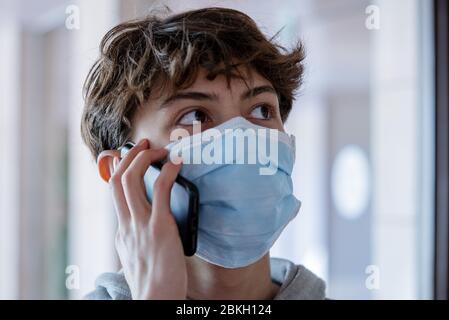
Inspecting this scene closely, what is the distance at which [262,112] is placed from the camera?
581 millimetres

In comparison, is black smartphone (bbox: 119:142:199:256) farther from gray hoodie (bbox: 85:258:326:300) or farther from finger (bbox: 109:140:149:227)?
gray hoodie (bbox: 85:258:326:300)

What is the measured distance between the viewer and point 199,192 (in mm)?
530

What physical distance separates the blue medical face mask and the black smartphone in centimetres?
2

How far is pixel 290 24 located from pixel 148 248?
39 cm

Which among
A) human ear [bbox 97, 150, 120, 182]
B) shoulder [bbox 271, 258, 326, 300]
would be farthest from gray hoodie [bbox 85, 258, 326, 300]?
human ear [bbox 97, 150, 120, 182]

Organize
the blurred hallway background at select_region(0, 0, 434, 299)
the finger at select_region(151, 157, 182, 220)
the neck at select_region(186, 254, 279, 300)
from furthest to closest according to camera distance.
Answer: the blurred hallway background at select_region(0, 0, 434, 299) → the neck at select_region(186, 254, 279, 300) → the finger at select_region(151, 157, 182, 220)

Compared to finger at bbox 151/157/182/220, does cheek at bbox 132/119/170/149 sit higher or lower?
higher

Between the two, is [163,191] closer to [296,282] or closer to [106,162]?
[106,162]

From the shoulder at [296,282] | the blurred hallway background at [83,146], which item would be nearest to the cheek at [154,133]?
the blurred hallway background at [83,146]

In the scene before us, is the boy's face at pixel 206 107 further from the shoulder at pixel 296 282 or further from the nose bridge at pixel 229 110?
the shoulder at pixel 296 282

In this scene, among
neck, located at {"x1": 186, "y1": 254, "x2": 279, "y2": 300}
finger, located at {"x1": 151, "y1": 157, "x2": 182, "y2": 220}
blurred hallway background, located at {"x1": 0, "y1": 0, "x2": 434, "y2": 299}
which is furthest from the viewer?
blurred hallway background, located at {"x1": 0, "y1": 0, "x2": 434, "y2": 299}

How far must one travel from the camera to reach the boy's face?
0.55 metres

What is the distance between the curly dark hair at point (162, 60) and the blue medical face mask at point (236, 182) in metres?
0.06
